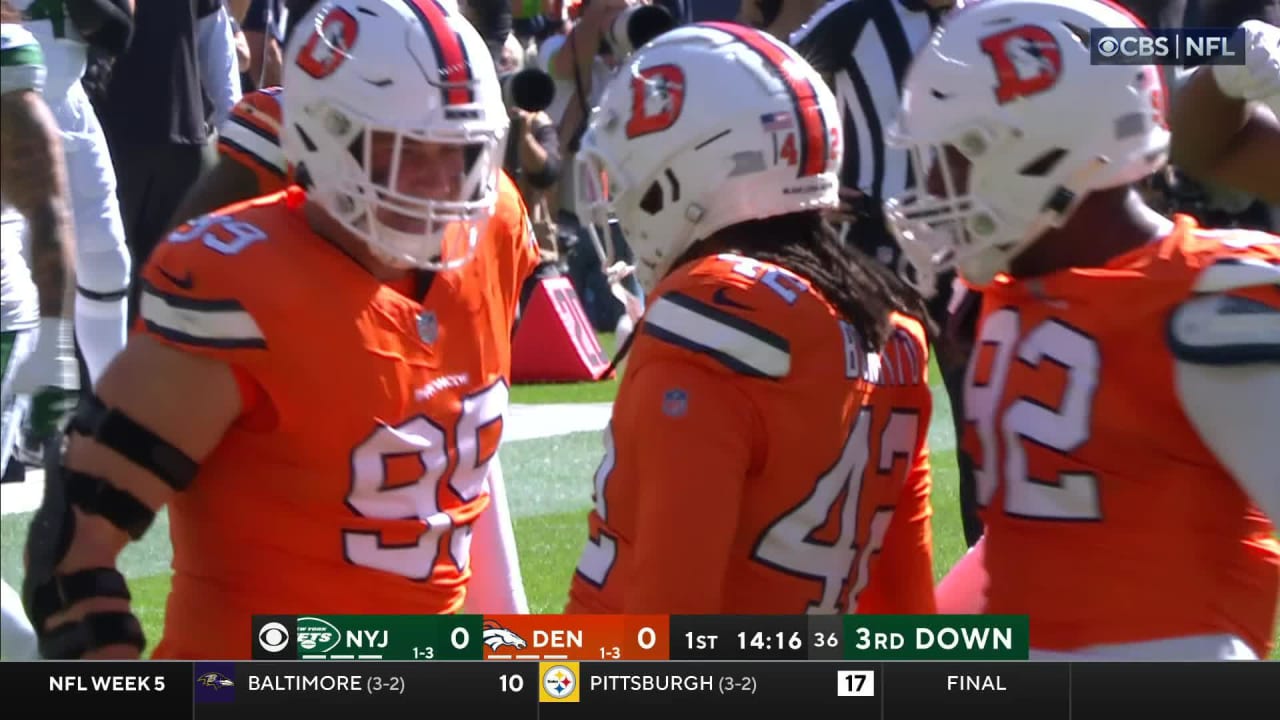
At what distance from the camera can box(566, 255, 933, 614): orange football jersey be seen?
177 cm

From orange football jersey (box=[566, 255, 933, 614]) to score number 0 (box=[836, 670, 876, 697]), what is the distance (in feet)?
0.28

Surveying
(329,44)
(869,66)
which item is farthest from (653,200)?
(869,66)

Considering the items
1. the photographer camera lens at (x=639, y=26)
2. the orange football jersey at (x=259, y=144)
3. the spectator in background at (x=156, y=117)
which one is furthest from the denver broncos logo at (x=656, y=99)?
the spectator in background at (x=156, y=117)

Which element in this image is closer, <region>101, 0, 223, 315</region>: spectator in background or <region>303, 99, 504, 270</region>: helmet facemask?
<region>303, 99, 504, 270</region>: helmet facemask

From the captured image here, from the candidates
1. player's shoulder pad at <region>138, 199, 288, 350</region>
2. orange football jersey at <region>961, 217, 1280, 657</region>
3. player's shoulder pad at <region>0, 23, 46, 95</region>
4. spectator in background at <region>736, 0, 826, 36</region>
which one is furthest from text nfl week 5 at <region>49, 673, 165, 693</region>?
spectator in background at <region>736, 0, 826, 36</region>

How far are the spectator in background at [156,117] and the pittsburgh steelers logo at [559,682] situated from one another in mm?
2741

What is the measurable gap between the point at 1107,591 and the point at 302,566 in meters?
0.76

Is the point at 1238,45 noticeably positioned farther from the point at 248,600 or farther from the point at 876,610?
the point at 248,600

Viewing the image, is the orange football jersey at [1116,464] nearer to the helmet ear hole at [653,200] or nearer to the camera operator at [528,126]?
the helmet ear hole at [653,200]

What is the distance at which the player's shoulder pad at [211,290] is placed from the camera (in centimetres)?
188

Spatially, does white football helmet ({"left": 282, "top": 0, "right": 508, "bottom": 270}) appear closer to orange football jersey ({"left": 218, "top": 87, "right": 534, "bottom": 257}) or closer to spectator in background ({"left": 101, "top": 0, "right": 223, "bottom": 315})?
orange football jersey ({"left": 218, "top": 87, "right": 534, "bottom": 257})

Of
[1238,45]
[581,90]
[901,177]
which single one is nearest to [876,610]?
[1238,45]

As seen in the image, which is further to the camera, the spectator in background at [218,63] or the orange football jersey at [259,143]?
the spectator in background at [218,63]

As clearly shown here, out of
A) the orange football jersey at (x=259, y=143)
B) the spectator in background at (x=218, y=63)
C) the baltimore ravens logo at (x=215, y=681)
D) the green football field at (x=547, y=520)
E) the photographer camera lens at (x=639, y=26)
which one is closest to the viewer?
the baltimore ravens logo at (x=215, y=681)
